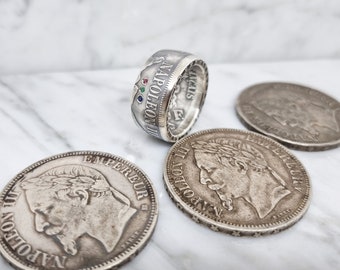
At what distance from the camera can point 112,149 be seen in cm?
98

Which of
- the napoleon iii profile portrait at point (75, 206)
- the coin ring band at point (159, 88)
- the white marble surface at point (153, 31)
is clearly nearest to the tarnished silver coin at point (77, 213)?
the napoleon iii profile portrait at point (75, 206)

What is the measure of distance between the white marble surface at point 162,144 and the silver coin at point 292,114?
0.03m

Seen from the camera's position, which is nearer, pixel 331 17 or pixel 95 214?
pixel 95 214

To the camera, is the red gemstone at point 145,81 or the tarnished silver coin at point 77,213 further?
the red gemstone at point 145,81

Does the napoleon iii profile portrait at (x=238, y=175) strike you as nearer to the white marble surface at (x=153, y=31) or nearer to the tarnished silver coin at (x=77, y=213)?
the tarnished silver coin at (x=77, y=213)

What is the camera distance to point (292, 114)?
116cm

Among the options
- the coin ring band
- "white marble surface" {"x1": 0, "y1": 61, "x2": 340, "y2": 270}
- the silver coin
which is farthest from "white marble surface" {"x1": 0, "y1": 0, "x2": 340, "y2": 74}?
the coin ring band

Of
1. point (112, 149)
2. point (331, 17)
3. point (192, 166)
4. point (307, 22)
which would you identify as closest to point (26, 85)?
point (112, 149)

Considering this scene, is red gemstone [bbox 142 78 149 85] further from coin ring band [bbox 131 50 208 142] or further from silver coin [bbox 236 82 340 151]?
silver coin [bbox 236 82 340 151]

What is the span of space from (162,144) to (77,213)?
32 centimetres

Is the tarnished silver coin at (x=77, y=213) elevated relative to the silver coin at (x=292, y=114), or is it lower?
lower

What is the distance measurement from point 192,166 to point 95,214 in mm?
266

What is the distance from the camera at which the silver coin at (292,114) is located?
1.05 m

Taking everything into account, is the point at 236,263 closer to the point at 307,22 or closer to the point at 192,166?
the point at 192,166
